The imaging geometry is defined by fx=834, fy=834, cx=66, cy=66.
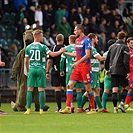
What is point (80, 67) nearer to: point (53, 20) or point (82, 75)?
point (82, 75)

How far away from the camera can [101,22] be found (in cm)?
3731

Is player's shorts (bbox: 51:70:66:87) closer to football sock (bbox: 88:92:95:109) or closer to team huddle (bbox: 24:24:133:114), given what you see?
team huddle (bbox: 24:24:133:114)

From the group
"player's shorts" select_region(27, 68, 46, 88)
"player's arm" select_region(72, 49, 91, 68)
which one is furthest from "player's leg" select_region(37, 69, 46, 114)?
"player's arm" select_region(72, 49, 91, 68)

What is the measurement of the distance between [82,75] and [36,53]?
1290 mm

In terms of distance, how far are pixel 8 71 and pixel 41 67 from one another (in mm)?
9557

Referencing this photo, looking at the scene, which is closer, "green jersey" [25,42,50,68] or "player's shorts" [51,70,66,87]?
"green jersey" [25,42,50,68]

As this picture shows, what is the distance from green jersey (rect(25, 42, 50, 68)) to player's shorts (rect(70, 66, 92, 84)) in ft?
2.80

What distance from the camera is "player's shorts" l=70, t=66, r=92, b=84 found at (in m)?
21.1

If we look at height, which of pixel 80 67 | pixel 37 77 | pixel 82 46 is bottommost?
pixel 37 77

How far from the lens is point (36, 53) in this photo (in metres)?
21.1

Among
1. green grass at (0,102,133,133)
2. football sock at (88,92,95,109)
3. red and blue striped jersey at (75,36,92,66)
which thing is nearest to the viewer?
green grass at (0,102,133,133)

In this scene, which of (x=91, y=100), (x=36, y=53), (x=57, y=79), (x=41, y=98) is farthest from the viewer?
(x=57, y=79)

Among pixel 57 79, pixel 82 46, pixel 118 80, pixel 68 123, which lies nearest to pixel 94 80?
pixel 118 80

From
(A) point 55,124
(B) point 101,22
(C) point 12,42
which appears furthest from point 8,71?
(A) point 55,124
